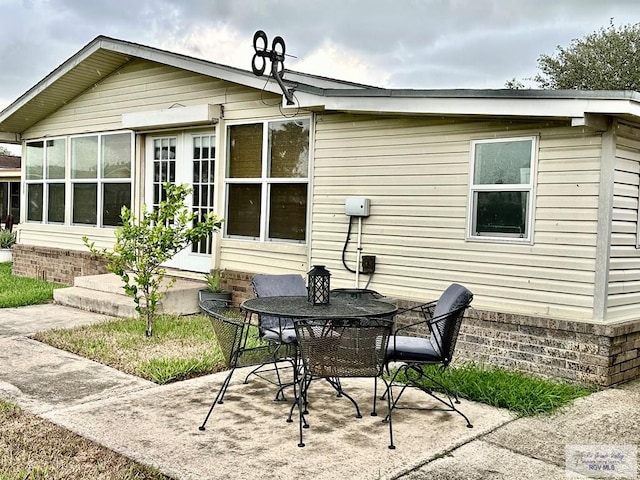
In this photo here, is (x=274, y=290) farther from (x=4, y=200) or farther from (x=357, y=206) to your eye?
(x=4, y=200)

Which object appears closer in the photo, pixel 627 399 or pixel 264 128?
pixel 627 399

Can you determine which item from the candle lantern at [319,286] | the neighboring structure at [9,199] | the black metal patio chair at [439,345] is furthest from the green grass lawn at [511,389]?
the neighboring structure at [9,199]

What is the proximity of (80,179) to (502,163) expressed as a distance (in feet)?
25.4

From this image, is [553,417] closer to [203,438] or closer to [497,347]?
[497,347]

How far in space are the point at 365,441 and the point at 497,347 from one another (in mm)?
2361

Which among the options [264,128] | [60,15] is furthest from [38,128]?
[264,128]

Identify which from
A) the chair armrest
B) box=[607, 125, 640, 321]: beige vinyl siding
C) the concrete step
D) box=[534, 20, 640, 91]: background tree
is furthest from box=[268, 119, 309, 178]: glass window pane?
box=[534, 20, 640, 91]: background tree

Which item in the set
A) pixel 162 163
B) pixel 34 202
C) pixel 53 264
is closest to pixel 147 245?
pixel 162 163

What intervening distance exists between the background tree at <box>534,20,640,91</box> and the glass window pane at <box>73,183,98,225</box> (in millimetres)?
25573

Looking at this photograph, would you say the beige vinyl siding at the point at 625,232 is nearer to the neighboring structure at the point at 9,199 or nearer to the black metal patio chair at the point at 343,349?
the black metal patio chair at the point at 343,349

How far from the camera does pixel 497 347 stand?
18.9 feet

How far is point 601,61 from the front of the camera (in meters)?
30.5

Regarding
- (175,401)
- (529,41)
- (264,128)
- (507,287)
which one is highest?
(529,41)

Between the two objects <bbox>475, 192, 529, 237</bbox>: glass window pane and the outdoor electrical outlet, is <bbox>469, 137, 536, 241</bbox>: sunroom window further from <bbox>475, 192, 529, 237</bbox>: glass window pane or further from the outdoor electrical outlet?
the outdoor electrical outlet
